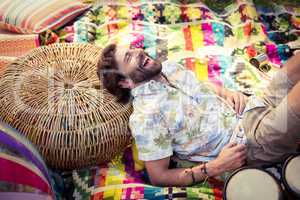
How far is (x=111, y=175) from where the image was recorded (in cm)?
171

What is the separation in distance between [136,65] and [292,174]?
66 centimetres

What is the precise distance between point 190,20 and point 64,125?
98 cm

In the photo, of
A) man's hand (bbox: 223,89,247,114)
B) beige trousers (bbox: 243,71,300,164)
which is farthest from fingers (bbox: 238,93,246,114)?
beige trousers (bbox: 243,71,300,164)

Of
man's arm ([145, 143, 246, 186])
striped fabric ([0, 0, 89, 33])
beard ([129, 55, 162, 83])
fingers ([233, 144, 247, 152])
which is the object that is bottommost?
man's arm ([145, 143, 246, 186])

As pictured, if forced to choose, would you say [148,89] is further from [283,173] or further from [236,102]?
[283,173]

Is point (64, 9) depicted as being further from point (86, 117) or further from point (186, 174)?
point (186, 174)

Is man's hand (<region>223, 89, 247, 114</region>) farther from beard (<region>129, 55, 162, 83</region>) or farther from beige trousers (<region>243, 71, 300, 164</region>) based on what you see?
beard (<region>129, 55, 162, 83</region>)

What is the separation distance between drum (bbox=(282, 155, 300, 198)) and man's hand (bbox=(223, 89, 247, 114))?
413 mm

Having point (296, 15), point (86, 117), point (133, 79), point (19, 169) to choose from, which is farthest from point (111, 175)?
point (296, 15)

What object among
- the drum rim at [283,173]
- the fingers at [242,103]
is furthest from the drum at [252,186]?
the fingers at [242,103]

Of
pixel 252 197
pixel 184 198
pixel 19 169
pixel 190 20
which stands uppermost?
pixel 190 20

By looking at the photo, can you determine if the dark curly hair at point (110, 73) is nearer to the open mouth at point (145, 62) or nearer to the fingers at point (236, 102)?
the open mouth at point (145, 62)

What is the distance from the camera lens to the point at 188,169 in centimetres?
165

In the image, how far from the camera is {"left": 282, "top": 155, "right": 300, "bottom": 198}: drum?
137cm
